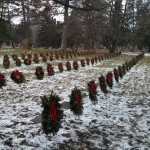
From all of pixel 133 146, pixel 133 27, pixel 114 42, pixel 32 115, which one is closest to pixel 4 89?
pixel 32 115

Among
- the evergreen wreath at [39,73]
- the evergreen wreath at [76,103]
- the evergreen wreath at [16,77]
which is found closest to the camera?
the evergreen wreath at [76,103]

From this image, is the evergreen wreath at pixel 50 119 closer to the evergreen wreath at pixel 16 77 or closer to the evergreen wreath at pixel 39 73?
the evergreen wreath at pixel 16 77

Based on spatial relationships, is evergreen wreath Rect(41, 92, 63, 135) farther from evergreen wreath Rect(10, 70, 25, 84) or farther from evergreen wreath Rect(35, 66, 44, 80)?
evergreen wreath Rect(35, 66, 44, 80)

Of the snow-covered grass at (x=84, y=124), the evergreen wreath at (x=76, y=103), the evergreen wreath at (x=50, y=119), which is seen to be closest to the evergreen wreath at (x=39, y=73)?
the snow-covered grass at (x=84, y=124)

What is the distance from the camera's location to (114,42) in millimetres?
40438

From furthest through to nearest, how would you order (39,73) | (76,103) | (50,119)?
(39,73) → (76,103) → (50,119)

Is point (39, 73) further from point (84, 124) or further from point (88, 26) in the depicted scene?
point (88, 26)

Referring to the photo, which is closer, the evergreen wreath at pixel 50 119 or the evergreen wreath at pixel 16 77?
the evergreen wreath at pixel 50 119

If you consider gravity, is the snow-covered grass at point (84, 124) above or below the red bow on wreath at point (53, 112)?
below

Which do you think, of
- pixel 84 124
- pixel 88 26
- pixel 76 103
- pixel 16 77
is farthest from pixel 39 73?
pixel 88 26

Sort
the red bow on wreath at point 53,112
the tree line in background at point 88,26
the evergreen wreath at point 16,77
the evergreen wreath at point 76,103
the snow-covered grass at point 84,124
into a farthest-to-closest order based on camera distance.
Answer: the tree line in background at point 88,26 < the evergreen wreath at point 16,77 < the evergreen wreath at point 76,103 < the snow-covered grass at point 84,124 < the red bow on wreath at point 53,112

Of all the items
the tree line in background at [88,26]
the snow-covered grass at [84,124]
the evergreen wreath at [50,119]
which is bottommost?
the snow-covered grass at [84,124]

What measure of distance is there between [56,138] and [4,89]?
502 cm

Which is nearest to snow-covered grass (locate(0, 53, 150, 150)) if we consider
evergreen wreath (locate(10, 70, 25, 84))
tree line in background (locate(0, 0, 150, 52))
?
evergreen wreath (locate(10, 70, 25, 84))
